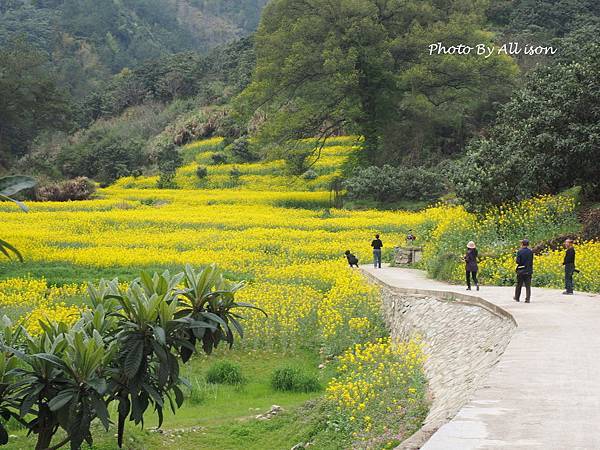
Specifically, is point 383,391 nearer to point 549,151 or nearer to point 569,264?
point 569,264

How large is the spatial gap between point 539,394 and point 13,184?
483 centimetres

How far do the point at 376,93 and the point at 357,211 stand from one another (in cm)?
904

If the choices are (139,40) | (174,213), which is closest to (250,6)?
(139,40)

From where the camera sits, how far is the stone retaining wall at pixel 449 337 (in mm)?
7609

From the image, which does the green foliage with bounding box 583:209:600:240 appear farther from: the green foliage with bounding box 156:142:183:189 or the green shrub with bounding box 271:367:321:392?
the green foliage with bounding box 156:142:183:189

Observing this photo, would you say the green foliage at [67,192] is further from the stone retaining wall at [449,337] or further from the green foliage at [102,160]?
the stone retaining wall at [449,337]

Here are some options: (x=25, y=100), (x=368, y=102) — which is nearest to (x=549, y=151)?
(x=368, y=102)

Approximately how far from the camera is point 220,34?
138m

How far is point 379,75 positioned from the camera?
42.6 meters

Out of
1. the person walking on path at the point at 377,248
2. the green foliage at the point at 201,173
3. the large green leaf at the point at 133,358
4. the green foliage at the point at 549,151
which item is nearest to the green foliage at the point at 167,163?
the green foliage at the point at 201,173

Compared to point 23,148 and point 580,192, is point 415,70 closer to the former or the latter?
point 580,192

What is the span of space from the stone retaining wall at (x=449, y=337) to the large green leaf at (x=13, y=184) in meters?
3.71

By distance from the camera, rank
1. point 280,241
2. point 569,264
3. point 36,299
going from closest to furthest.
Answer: point 569,264, point 36,299, point 280,241

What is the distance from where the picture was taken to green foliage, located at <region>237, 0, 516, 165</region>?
40694mm
